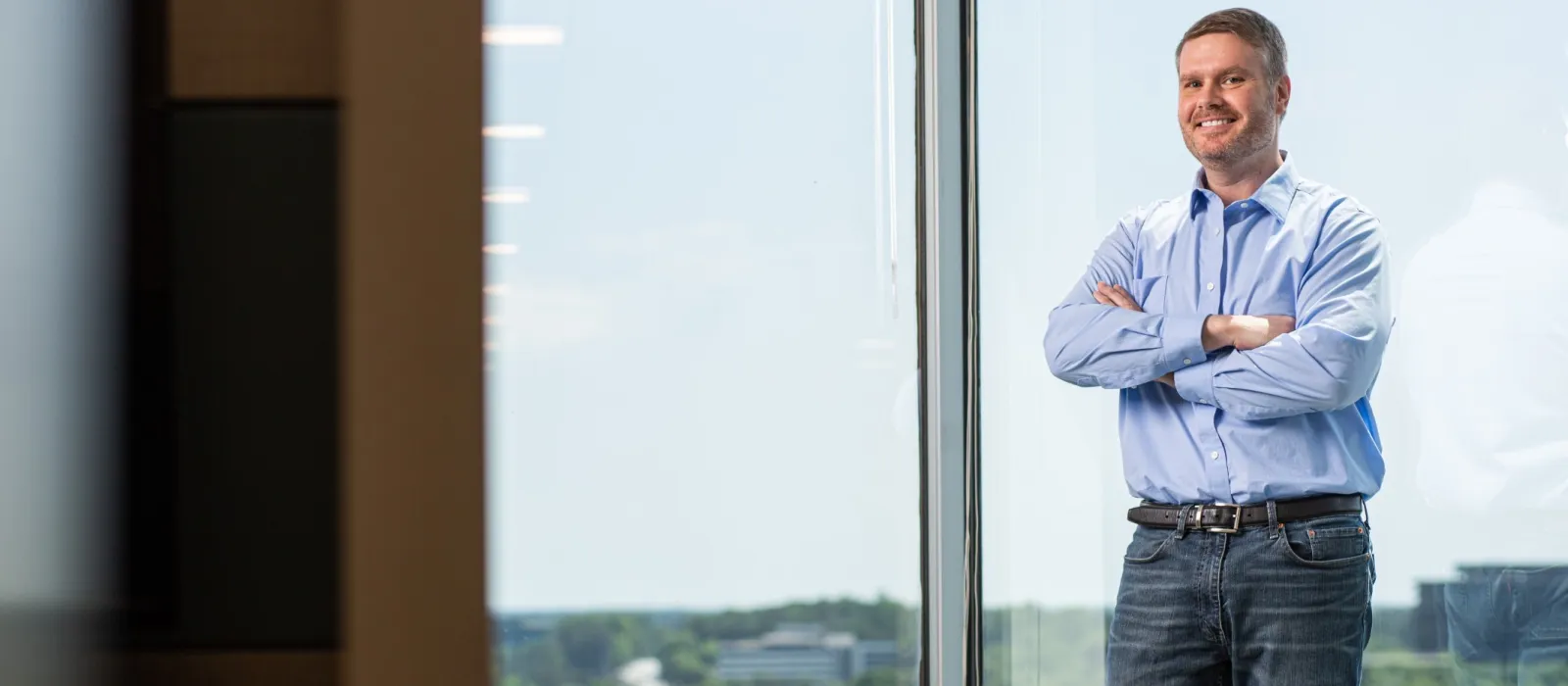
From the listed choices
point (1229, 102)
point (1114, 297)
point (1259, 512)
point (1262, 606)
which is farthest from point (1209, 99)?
point (1262, 606)

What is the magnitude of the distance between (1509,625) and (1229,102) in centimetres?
102

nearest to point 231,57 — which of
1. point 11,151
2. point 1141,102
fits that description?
point 11,151

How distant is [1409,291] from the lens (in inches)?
91.4

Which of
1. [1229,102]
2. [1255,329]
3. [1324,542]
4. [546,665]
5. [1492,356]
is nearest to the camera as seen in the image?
[1324,542]

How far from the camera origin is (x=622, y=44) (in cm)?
268

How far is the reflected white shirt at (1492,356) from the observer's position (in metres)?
2.25

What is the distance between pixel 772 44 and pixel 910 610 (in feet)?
3.86

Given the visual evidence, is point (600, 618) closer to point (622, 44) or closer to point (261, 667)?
point (622, 44)

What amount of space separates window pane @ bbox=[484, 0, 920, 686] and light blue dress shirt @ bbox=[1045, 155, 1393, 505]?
0.66m

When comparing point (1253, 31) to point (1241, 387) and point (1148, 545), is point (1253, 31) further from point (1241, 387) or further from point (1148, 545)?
point (1148, 545)

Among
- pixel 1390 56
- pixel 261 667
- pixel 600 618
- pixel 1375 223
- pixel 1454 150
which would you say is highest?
pixel 1390 56

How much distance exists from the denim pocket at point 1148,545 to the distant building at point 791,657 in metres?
0.86

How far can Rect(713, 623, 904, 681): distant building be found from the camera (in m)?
2.69

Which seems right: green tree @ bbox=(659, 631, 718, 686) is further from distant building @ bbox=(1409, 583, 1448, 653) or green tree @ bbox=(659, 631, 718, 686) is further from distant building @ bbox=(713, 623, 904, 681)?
distant building @ bbox=(1409, 583, 1448, 653)
